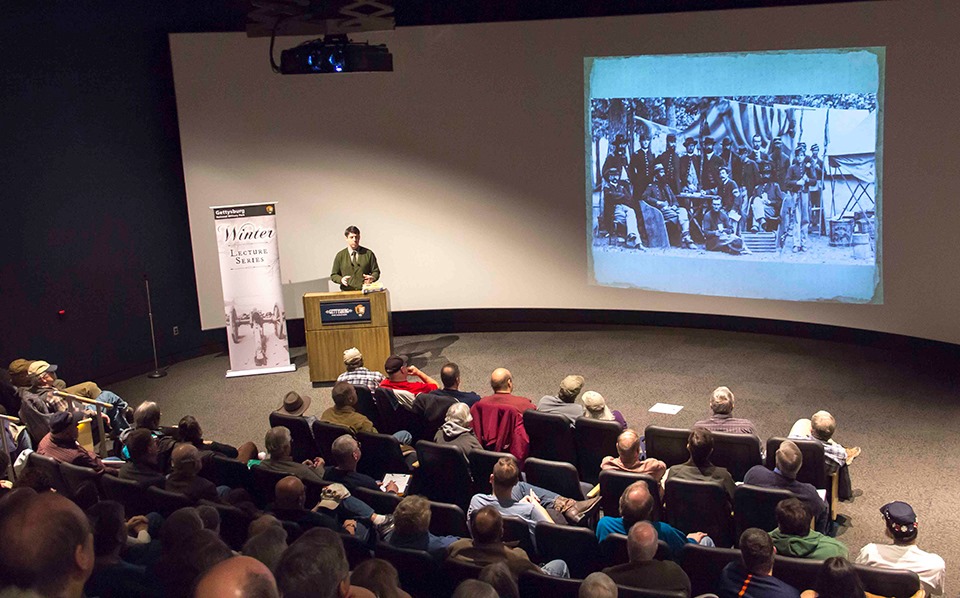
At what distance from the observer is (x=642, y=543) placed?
4.11 meters

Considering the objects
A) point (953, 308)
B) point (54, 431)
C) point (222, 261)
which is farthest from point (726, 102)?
point (54, 431)

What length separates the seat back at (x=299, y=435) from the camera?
661 cm

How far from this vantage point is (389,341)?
9555mm

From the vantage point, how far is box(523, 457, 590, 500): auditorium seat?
5477 millimetres

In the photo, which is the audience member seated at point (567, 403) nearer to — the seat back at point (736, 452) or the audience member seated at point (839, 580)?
the seat back at point (736, 452)

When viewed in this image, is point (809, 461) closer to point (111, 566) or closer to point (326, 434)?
point (326, 434)

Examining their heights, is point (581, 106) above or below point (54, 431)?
above

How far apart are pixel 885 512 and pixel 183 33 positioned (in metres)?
8.92

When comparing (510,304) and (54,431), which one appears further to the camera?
(510,304)

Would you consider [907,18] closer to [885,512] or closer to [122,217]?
[885,512]

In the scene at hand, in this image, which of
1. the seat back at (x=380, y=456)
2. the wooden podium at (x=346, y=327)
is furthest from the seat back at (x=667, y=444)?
the wooden podium at (x=346, y=327)

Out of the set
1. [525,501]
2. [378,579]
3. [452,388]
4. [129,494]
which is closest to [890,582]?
[525,501]

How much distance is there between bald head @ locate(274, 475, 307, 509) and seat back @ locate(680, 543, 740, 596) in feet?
6.32

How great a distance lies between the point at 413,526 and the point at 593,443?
2039mm
